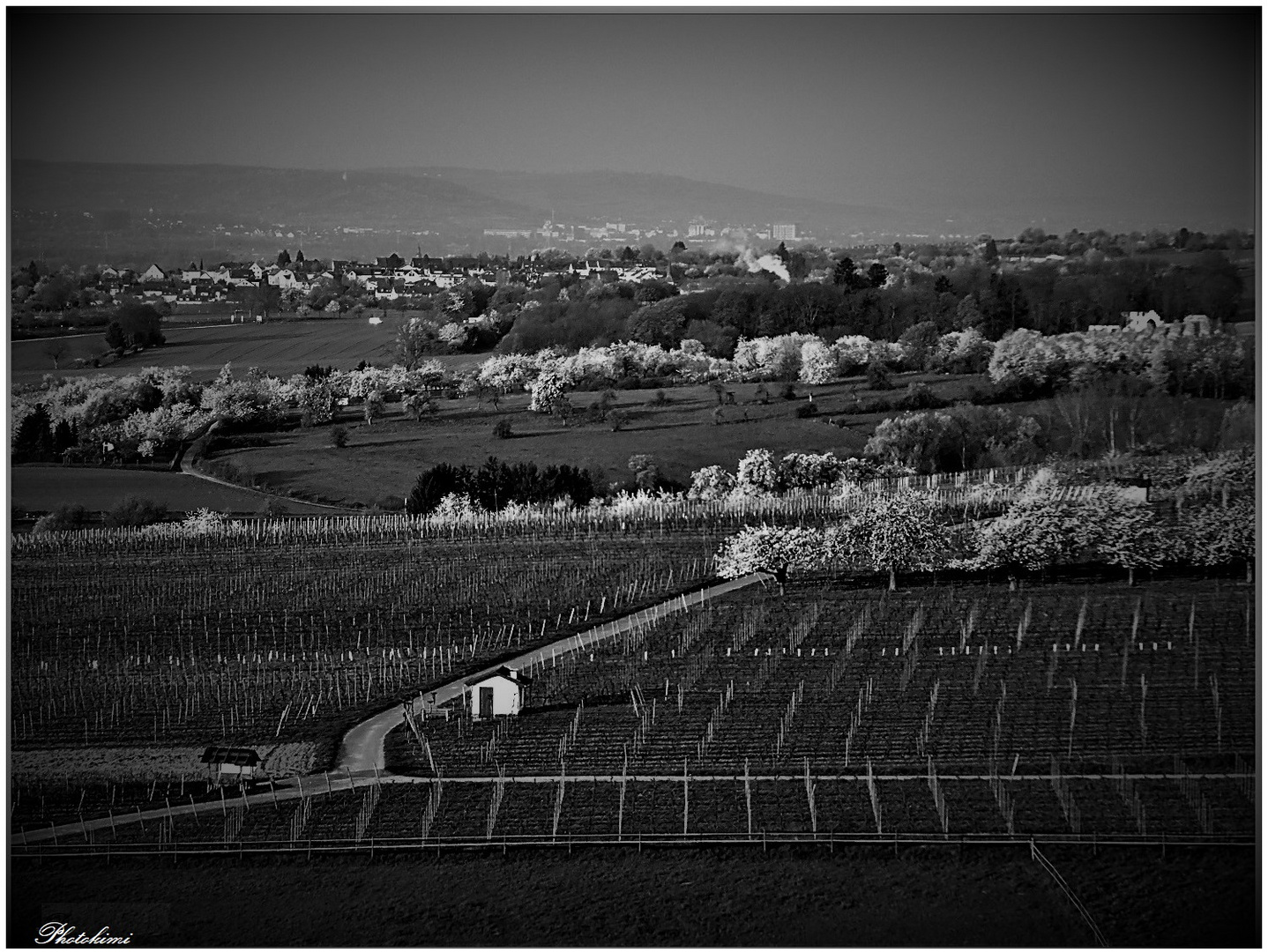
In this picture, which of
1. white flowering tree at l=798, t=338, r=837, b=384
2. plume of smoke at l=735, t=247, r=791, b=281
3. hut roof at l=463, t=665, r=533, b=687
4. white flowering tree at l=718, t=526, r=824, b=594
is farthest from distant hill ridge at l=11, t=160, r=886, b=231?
hut roof at l=463, t=665, r=533, b=687

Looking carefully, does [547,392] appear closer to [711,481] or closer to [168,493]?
[711,481]

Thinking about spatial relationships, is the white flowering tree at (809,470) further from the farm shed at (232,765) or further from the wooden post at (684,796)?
→ the farm shed at (232,765)

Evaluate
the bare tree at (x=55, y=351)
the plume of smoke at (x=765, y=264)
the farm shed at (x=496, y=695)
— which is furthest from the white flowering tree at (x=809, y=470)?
the bare tree at (x=55, y=351)

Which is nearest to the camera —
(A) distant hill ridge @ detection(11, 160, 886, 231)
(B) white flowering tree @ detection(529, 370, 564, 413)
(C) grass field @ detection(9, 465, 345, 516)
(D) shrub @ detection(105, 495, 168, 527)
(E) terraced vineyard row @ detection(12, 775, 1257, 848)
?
(E) terraced vineyard row @ detection(12, 775, 1257, 848)

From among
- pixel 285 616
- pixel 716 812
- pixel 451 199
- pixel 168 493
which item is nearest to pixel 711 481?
pixel 716 812

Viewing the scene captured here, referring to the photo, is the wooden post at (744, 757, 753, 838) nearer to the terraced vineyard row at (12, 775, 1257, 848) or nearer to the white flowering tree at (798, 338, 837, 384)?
the terraced vineyard row at (12, 775, 1257, 848)

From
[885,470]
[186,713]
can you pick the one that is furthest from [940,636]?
[186,713]
